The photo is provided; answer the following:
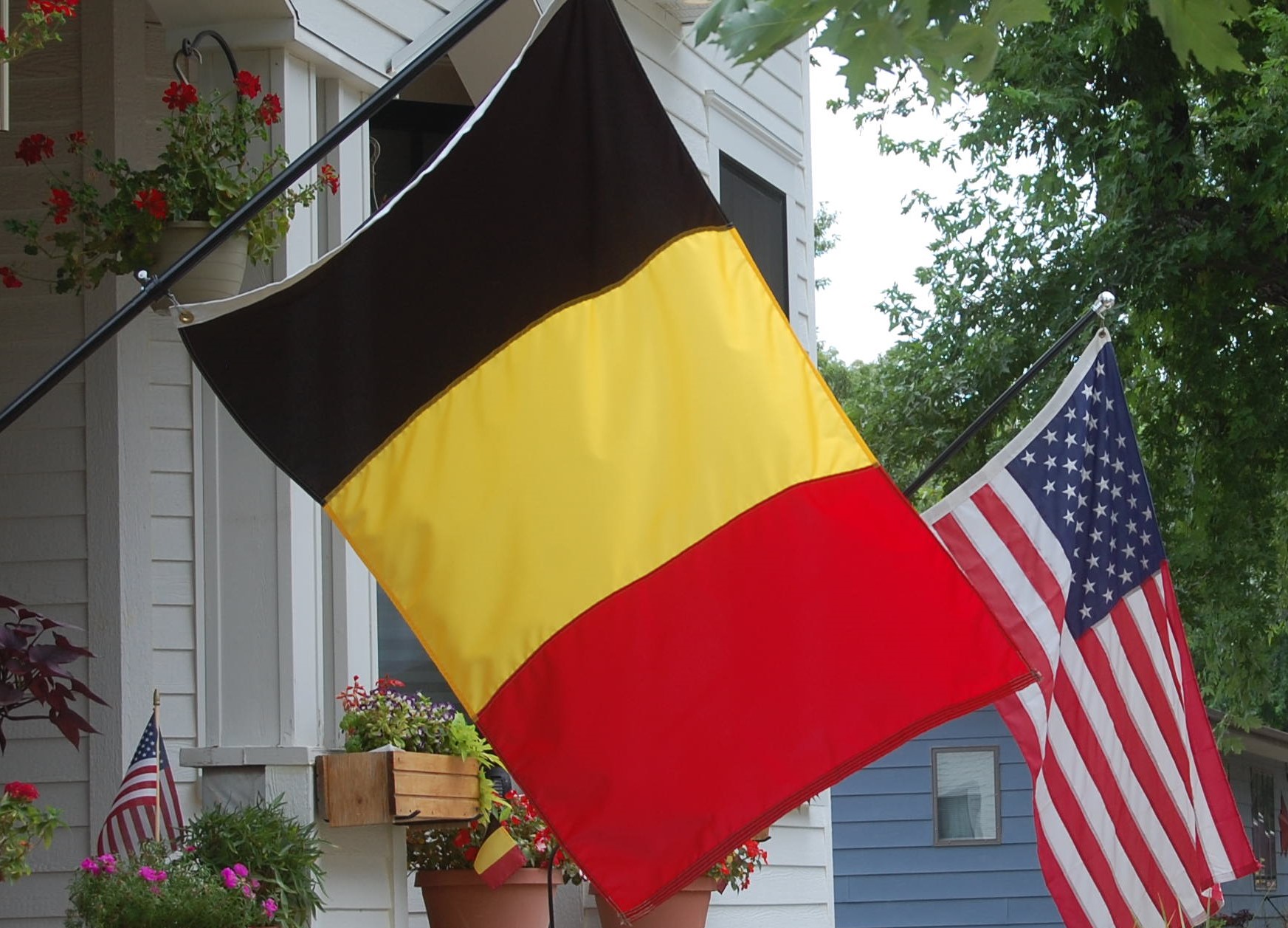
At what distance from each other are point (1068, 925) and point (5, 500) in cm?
417

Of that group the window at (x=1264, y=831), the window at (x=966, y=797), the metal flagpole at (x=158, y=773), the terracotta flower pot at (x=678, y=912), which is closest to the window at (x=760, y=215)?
the terracotta flower pot at (x=678, y=912)

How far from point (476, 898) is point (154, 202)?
2.58 m

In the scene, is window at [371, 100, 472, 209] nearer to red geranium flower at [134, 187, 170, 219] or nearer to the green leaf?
red geranium flower at [134, 187, 170, 219]

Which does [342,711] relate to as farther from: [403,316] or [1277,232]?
[1277,232]

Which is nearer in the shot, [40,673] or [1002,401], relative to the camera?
[40,673]

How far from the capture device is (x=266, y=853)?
480cm

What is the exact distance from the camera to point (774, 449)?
3.44m

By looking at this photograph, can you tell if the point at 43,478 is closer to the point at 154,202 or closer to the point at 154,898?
the point at 154,202

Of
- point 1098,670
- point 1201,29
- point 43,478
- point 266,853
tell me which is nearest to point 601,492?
point 1201,29

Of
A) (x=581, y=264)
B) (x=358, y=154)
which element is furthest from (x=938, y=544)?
(x=358, y=154)

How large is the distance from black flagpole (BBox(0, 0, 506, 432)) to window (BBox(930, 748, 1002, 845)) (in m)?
15.3

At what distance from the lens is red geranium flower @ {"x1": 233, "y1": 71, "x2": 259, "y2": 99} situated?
5.16 metres

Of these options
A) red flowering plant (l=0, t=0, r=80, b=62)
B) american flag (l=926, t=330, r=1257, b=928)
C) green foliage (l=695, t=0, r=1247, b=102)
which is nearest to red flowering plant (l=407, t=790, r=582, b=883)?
american flag (l=926, t=330, r=1257, b=928)

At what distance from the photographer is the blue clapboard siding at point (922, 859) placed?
697 inches
